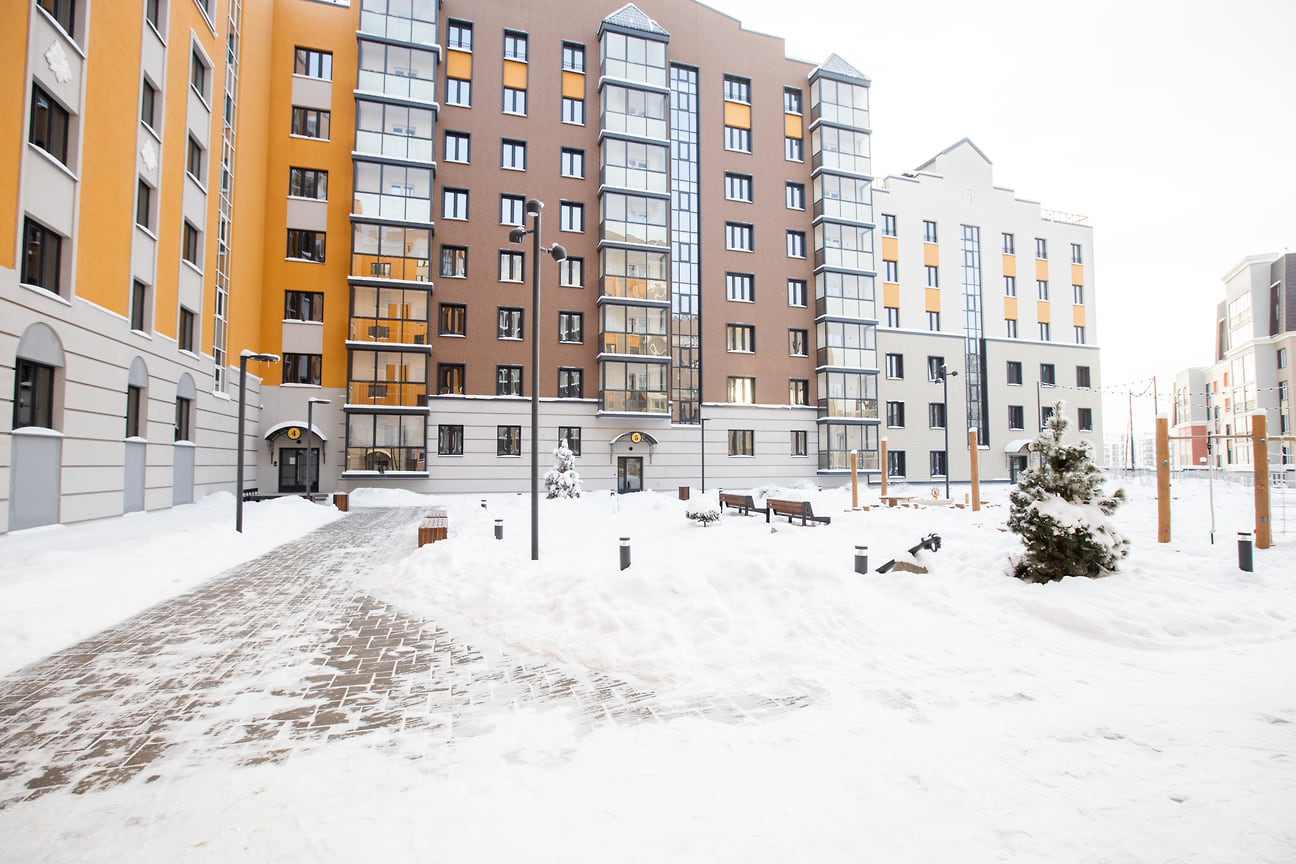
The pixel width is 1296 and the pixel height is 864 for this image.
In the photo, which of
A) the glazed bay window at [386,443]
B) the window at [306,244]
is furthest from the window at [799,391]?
the window at [306,244]

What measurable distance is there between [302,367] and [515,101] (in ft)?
57.1

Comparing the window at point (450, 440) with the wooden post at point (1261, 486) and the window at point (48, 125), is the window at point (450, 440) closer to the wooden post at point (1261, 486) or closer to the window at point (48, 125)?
the window at point (48, 125)

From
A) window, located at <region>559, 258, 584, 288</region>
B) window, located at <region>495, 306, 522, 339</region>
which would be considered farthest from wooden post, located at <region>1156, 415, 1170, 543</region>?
window, located at <region>495, 306, 522, 339</region>

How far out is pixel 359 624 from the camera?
7.52m

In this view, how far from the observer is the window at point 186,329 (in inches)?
800

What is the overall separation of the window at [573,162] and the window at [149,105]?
57.9ft

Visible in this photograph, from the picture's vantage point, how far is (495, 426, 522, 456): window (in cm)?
2942

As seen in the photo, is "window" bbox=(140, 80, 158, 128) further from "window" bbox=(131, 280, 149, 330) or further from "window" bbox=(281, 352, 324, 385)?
"window" bbox=(281, 352, 324, 385)

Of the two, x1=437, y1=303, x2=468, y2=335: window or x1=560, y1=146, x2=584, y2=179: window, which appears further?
x1=560, y1=146, x2=584, y2=179: window

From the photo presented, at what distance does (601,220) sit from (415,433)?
14.5 metres

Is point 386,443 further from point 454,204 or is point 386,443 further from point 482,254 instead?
point 454,204

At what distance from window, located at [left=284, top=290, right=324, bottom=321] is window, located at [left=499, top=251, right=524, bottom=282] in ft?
28.7

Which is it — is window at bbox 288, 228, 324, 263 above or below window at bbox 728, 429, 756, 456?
above

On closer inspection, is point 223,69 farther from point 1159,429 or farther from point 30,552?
point 1159,429
